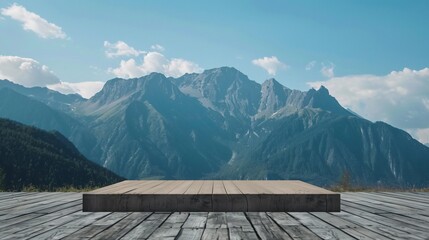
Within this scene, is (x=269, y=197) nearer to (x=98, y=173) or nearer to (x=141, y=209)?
(x=141, y=209)

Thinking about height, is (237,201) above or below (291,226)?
above

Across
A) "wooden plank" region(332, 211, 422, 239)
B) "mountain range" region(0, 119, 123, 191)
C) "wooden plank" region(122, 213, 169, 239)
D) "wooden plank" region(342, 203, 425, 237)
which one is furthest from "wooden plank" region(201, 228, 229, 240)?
"mountain range" region(0, 119, 123, 191)

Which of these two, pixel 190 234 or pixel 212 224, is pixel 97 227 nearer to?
pixel 190 234

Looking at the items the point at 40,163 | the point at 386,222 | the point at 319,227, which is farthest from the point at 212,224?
the point at 40,163

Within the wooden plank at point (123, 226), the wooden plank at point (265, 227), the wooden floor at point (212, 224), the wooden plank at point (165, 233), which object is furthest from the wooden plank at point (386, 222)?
the wooden plank at point (123, 226)

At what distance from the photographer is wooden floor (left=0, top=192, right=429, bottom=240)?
4160mm

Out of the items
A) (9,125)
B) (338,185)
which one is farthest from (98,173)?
(338,185)

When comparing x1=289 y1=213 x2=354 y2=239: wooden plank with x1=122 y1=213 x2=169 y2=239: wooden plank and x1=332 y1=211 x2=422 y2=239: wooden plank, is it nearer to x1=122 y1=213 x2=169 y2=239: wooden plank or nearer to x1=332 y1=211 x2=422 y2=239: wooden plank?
x1=332 y1=211 x2=422 y2=239: wooden plank

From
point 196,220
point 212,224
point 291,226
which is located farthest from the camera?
point 196,220

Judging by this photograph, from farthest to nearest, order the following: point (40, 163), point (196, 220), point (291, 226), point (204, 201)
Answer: point (40, 163) < point (204, 201) < point (196, 220) < point (291, 226)

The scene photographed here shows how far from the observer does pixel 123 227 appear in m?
4.50

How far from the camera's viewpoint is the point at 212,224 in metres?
4.71

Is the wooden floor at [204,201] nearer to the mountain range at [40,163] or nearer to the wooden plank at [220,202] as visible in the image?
the wooden plank at [220,202]

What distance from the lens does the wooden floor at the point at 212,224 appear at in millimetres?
4160
